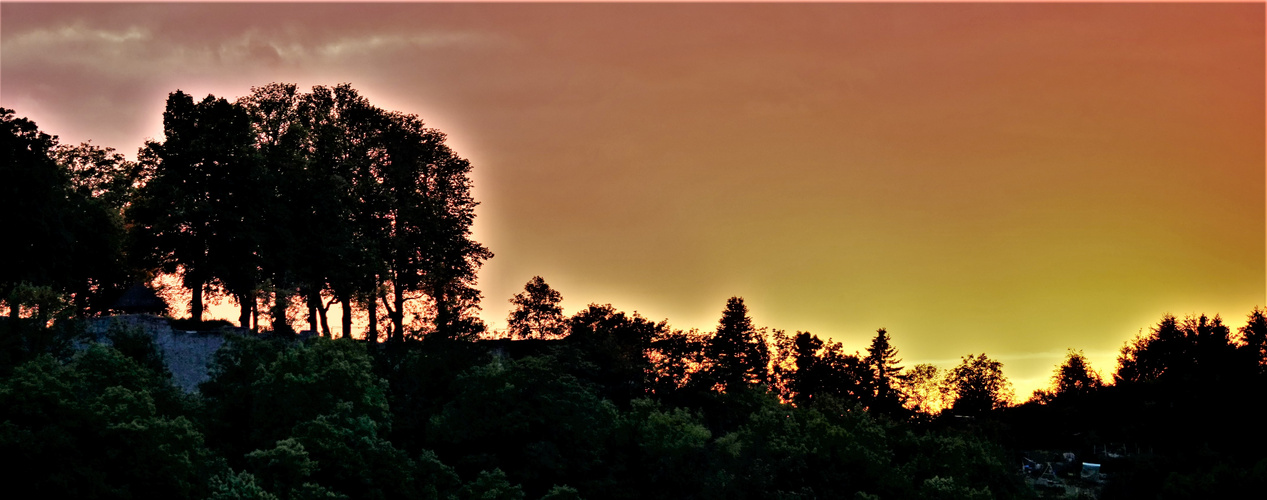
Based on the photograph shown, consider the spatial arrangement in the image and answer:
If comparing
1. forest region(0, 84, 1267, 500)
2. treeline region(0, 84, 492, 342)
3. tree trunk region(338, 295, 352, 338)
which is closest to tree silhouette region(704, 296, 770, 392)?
forest region(0, 84, 1267, 500)

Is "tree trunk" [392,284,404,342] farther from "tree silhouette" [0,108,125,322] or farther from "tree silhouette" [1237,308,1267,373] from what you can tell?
"tree silhouette" [1237,308,1267,373]

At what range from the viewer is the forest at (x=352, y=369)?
64750 mm

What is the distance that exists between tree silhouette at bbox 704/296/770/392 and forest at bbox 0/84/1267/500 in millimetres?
272

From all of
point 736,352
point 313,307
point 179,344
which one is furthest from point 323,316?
point 736,352

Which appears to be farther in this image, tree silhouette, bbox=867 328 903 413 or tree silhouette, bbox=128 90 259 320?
tree silhouette, bbox=867 328 903 413

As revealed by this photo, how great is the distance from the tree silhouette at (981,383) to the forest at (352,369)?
33.7 metres

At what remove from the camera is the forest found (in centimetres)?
6475

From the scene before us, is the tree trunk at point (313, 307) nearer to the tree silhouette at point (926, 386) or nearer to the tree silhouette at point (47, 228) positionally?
the tree silhouette at point (47, 228)

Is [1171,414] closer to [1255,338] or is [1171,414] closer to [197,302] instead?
[1255,338]

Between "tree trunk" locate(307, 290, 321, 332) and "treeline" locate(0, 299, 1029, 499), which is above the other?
"tree trunk" locate(307, 290, 321, 332)

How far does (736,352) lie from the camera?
10700 centimetres

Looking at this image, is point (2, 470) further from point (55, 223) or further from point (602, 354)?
point (602, 354)

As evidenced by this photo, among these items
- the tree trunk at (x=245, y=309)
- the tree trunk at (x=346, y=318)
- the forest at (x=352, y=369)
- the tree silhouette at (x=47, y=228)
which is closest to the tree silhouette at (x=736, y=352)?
the forest at (x=352, y=369)

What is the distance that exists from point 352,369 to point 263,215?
1210 cm
